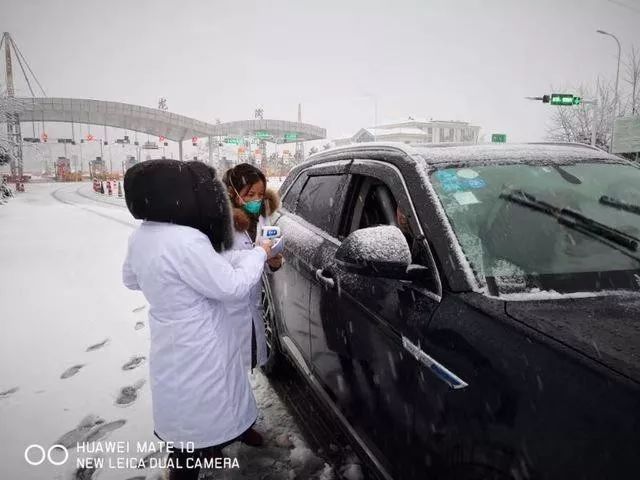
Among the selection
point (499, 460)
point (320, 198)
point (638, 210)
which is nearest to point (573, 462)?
point (499, 460)

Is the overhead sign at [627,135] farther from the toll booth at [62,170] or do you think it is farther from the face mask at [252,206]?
the toll booth at [62,170]

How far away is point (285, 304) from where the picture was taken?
309cm

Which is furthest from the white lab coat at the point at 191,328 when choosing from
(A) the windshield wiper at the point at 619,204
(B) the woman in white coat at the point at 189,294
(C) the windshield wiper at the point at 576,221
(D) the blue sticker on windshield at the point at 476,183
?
(A) the windshield wiper at the point at 619,204

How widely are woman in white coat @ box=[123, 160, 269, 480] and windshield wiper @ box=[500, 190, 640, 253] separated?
4.05ft

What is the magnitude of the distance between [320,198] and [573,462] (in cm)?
226

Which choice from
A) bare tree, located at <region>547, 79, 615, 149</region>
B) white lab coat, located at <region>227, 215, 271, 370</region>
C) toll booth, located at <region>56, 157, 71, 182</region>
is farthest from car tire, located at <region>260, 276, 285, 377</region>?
toll booth, located at <region>56, 157, 71, 182</region>

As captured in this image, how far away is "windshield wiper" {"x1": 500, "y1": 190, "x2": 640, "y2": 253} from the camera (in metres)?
1.67

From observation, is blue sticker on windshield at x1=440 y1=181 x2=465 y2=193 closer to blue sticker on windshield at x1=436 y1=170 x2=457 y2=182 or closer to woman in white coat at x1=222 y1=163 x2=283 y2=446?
blue sticker on windshield at x1=436 y1=170 x2=457 y2=182

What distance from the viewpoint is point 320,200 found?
2.97 m

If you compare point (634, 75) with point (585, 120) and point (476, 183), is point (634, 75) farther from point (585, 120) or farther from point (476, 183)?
point (476, 183)

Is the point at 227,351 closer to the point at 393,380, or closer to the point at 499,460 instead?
the point at 393,380

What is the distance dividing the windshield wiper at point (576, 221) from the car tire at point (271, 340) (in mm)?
2183

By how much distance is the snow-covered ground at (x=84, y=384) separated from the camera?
8.14 feet

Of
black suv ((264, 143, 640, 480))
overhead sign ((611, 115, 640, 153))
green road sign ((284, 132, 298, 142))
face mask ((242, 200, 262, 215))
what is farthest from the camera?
green road sign ((284, 132, 298, 142))
